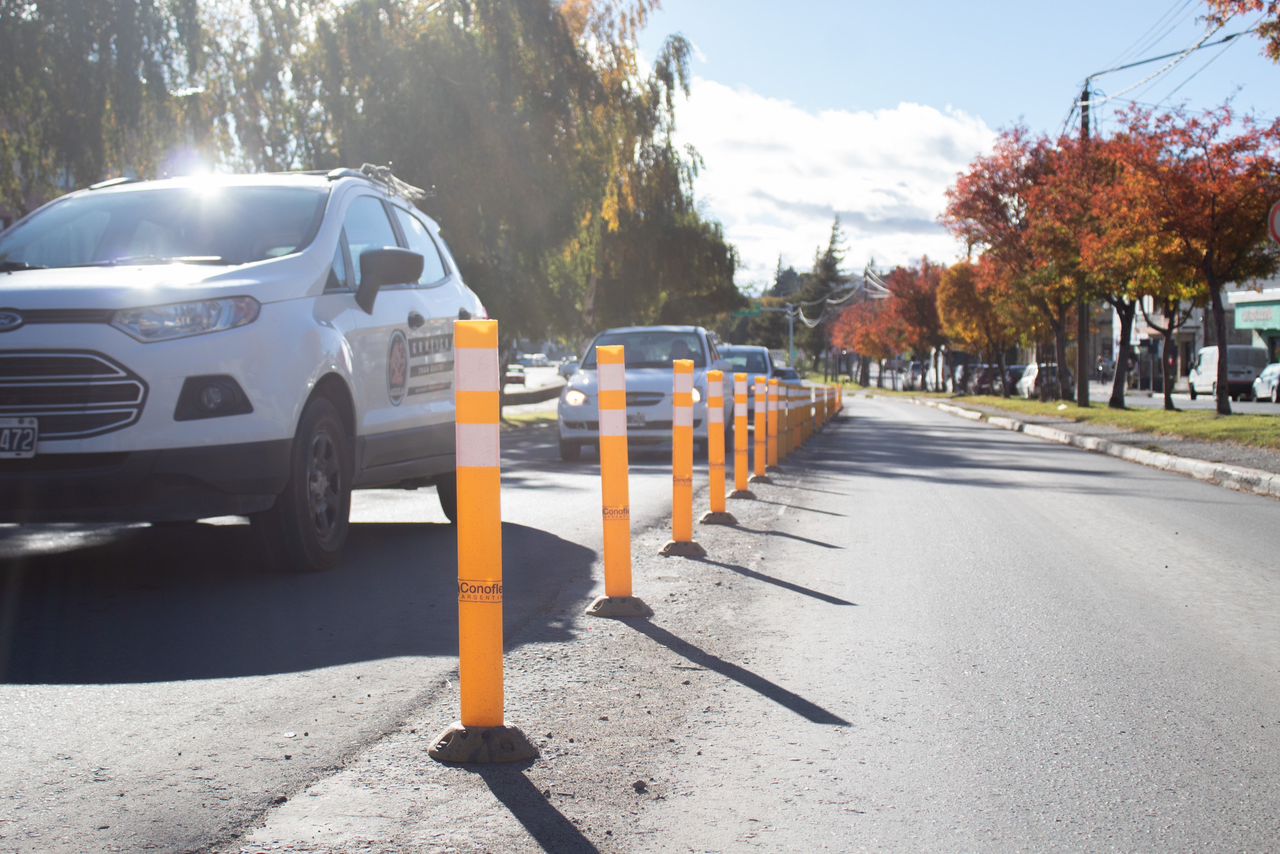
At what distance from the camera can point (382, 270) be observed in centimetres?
761

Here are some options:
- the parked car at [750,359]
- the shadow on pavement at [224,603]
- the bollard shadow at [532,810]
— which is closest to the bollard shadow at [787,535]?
the shadow on pavement at [224,603]

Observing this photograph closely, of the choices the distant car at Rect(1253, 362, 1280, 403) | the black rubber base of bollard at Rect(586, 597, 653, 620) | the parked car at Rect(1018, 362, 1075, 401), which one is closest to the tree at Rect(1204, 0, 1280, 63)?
the black rubber base of bollard at Rect(586, 597, 653, 620)

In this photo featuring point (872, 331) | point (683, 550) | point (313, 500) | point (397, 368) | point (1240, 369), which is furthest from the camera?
point (872, 331)

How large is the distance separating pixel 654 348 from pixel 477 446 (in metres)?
14.1

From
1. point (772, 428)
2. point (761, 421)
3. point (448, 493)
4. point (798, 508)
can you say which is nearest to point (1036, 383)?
point (772, 428)

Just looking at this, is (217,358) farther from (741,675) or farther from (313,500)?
(741,675)

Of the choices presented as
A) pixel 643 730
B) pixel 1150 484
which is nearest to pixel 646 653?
pixel 643 730

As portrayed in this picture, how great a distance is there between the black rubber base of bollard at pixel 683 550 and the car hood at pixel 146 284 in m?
2.64

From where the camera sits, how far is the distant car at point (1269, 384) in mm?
41250

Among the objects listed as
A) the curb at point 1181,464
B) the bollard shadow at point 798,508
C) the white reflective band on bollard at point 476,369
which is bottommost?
the curb at point 1181,464

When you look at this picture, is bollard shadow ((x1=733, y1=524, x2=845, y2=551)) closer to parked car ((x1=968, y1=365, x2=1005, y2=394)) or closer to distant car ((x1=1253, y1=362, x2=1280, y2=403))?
distant car ((x1=1253, y1=362, x2=1280, y2=403))

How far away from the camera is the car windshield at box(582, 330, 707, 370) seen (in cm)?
1784

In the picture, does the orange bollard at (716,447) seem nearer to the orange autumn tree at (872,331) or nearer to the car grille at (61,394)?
the car grille at (61,394)

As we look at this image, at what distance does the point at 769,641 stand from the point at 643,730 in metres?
1.60
